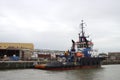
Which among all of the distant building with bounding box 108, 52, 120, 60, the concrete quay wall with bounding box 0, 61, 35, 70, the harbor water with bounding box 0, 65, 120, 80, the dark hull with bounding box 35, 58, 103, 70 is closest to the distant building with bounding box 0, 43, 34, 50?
the concrete quay wall with bounding box 0, 61, 35, 70

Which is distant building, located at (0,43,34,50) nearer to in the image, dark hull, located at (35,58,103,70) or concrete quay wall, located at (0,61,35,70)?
concrete quay wall, located at (0,61,35,70)

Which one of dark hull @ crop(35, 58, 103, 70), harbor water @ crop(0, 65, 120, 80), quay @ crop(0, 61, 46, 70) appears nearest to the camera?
harbor water @ crop(0, 65, 120, 80)

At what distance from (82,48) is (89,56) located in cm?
263

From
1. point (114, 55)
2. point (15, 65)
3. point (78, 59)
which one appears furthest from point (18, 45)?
point (114, 55)

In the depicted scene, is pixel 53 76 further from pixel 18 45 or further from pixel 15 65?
pixel 18 45

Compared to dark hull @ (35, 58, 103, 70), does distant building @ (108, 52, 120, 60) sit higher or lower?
higher

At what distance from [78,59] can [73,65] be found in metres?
2.28

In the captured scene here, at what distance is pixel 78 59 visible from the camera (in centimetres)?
5594

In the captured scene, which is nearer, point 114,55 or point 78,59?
point 78,59

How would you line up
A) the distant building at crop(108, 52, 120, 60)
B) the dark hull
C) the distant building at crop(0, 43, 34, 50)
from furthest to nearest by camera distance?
the distant building at crop(108, 52, 120, 60), the distant building at crop(0, 43, 34, 50), the dark hull

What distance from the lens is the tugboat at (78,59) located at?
51.9 meters

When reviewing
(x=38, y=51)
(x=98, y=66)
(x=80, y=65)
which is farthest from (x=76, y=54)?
(x=38, y=51)

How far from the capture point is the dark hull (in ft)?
168

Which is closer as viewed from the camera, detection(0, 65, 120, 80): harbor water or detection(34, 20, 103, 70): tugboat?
detection(0, 65, 120, 80): harbor water
